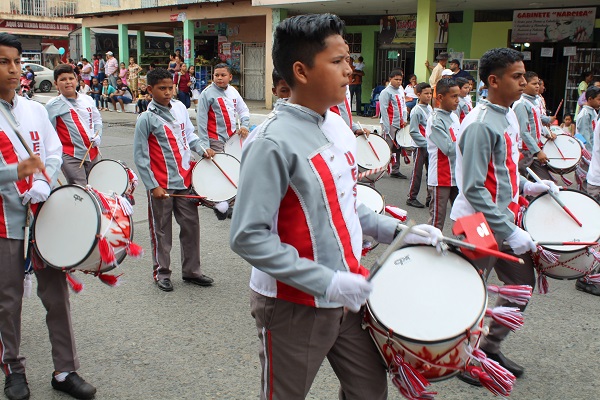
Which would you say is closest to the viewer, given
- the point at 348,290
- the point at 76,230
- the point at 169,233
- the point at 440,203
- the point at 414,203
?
the point at 348,290

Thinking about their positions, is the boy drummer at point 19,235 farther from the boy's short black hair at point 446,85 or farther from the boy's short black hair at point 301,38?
the boy's short black hair at point 446,85

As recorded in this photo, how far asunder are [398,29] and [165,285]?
696 inches

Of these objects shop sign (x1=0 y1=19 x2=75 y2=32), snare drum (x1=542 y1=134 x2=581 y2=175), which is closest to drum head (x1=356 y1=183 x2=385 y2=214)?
snare drum (x1=542 y1=134 x2=581 y2=175)

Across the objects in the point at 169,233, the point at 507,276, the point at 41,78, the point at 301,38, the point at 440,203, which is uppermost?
the point at 301,38

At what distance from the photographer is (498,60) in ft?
11.9

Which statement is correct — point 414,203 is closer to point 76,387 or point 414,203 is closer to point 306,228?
point 76,387

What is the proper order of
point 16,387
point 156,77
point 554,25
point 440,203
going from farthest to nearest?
point 554,25 < point 440,203 < point 156,77 < point 16,387

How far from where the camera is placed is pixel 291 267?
6.86 ft

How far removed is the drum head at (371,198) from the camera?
4.92 meters

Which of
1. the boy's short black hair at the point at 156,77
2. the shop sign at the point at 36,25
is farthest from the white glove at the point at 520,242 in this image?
the shop sign at the point at 36,25

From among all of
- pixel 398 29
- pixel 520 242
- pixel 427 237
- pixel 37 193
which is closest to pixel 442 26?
pixel 398 29

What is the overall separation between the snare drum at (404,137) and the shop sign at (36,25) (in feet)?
130

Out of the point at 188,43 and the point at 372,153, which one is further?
the point at 188,43

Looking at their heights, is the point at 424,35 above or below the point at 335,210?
above
